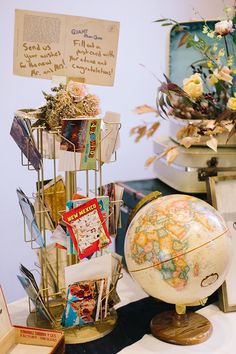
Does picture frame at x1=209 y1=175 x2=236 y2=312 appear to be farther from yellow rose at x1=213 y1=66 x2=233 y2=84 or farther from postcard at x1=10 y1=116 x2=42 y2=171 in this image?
postcard at x1=10 y1=116 x2=42 y2=171

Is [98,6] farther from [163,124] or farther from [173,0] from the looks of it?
[163,124]

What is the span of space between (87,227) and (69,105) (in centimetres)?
29

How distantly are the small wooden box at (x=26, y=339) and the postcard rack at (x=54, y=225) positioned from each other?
0.11 meters

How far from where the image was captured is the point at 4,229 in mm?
2070

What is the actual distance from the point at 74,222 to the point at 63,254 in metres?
0.22

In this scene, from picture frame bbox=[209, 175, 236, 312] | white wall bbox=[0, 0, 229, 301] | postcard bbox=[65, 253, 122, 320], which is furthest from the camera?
white wall bbox=[0, 0, 229, 301]

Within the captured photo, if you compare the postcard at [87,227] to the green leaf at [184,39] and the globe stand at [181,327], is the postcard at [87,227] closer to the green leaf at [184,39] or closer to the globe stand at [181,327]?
the globe stand at [181,327]

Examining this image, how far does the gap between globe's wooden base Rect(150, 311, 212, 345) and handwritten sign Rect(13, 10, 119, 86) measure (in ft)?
2.05

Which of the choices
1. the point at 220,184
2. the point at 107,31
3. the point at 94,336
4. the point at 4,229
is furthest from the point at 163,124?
the point at 94,336

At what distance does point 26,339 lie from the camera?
3.51ft

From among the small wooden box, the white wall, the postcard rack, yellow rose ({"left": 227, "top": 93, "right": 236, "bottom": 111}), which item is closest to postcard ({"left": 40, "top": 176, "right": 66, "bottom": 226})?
the postcard rack

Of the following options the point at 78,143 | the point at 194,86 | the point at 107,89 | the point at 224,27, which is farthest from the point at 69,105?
the point at 107,89

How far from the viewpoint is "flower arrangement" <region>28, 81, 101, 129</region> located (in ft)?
3.63

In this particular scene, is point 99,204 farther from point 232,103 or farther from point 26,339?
point 232,103
